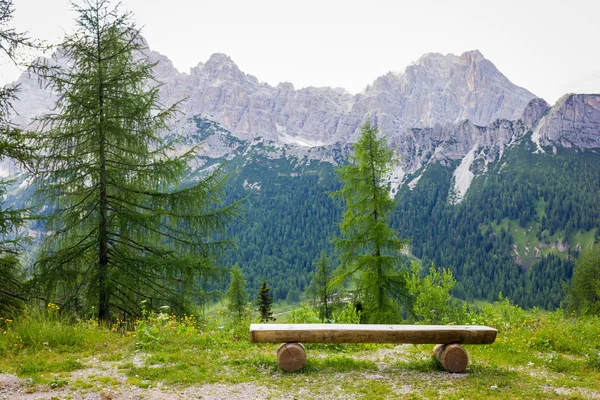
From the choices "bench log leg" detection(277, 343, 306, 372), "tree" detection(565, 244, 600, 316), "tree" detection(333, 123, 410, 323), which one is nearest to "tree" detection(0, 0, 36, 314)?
"bench log leg" detection(277, 343, 306, 372)

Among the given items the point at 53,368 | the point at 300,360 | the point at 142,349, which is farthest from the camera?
the point at 142,349

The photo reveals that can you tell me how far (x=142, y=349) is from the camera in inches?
336

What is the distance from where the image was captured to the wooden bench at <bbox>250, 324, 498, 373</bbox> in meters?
7.80

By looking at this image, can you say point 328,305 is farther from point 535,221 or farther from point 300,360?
point 535,221

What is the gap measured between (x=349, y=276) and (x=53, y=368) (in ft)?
47.5

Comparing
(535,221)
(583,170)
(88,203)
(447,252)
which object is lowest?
(447,252)

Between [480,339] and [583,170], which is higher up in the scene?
[583,170]

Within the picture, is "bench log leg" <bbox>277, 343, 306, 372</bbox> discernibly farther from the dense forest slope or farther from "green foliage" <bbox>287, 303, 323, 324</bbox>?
the dense forest slope

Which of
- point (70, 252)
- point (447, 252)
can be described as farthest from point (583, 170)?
point (70, 252)

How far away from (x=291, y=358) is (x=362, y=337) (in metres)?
1.56

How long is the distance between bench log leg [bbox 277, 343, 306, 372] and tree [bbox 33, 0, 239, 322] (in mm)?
5525

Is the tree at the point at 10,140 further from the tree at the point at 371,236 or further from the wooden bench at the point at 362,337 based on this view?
the tree at the point at 371,236

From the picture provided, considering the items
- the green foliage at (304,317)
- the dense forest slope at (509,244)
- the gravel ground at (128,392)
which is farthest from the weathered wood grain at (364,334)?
the dense forest slope at (509,244)

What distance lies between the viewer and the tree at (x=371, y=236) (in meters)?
18.0
